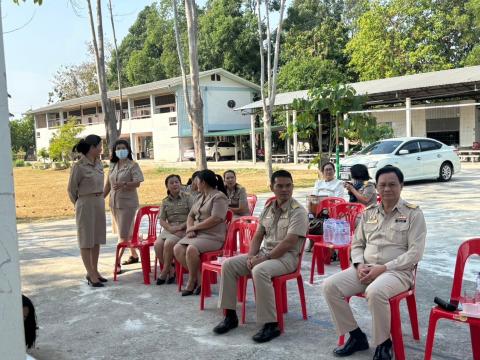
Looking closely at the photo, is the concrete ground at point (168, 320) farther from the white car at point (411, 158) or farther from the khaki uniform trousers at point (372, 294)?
the white car at point (411, 158)

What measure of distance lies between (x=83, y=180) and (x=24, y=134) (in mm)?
61615

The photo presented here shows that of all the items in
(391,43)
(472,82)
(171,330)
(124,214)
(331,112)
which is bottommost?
(171,330)

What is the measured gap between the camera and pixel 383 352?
3.52m

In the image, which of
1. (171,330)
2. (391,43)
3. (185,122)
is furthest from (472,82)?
(185,122)

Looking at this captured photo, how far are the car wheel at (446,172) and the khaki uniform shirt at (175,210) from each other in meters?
11.7

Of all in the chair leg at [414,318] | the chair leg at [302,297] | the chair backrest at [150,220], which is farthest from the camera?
the chair backrest at [150,220]

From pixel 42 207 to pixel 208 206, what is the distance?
1115 centimetres

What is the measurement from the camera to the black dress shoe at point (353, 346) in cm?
375

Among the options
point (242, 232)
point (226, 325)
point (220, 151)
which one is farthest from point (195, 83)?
point (220, 151)

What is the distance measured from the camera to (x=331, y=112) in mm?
11594

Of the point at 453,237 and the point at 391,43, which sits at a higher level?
the point at 391,43

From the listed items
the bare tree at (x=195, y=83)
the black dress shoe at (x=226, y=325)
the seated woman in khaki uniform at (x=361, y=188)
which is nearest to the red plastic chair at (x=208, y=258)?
the black dress shoe at (x=226, y=325)

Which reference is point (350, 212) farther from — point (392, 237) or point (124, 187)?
point (124, 187)

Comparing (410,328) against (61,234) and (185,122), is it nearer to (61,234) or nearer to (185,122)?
(61,234)
